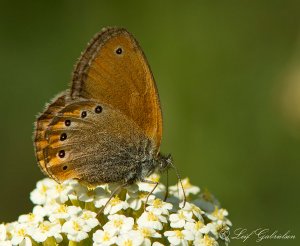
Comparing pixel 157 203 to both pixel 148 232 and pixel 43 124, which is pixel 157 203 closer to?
pixel 148 232

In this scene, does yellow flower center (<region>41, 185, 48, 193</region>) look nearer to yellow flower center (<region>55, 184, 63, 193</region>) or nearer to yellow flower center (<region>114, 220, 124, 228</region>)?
yellow flower center (<region>55, 184, 63, 193</region>)

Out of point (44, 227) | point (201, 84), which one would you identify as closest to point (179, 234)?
point (44, 227)

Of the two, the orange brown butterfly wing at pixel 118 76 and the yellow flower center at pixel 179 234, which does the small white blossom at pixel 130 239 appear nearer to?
the yellow flower center at pixel 179 234

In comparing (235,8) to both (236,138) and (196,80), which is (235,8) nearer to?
(196,80)

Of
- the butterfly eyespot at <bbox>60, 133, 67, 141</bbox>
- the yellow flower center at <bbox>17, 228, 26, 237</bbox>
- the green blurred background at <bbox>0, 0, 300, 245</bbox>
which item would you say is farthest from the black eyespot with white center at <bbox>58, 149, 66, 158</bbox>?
the green blurred background at <bbox>0, 0, 300, 245</bbox>

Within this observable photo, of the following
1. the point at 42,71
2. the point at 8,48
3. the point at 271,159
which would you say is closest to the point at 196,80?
the point at 271,159
